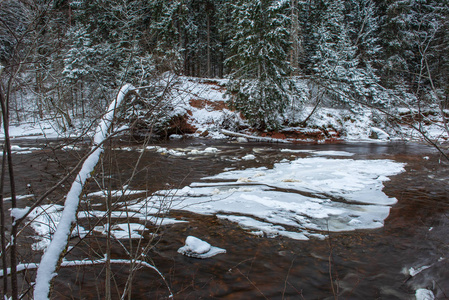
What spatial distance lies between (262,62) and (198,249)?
684 inches

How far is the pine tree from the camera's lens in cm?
1881

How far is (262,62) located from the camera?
19.5 m

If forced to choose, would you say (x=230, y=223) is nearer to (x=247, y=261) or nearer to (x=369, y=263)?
(x=247, y=261)

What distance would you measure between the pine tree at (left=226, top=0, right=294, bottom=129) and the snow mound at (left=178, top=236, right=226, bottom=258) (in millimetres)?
16035

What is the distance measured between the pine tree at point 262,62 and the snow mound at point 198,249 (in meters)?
16.0

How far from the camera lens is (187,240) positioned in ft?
14.4

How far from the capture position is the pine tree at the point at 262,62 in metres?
18.8

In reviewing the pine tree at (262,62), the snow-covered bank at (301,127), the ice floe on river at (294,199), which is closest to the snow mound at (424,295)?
the ice floe on river at (294,199)

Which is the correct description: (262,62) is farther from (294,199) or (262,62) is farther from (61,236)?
(61,236)

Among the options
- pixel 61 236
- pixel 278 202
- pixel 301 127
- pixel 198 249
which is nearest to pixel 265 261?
pixel 198 249

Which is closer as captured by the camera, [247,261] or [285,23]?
[247,261]

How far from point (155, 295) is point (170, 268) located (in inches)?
21.3

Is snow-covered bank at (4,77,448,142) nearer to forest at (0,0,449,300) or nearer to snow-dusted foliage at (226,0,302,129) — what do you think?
snow-dusted foliage at (226,0,302,129)

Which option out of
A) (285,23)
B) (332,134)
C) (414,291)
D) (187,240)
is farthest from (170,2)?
(414,291)
